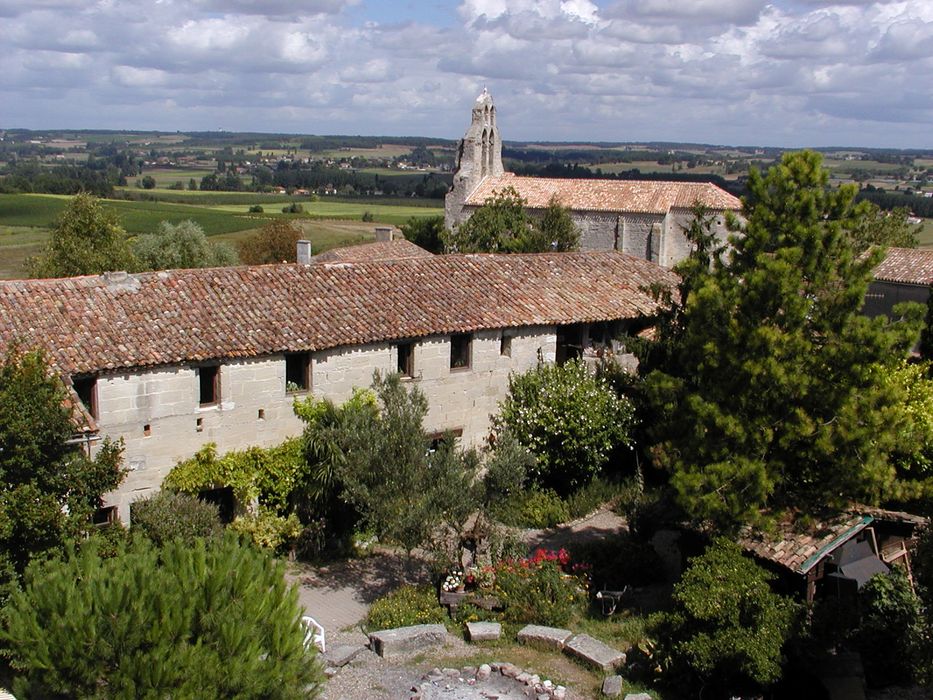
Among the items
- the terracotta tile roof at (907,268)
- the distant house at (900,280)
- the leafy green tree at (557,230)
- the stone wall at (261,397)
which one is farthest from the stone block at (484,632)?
the leafy green tree at (557,230)

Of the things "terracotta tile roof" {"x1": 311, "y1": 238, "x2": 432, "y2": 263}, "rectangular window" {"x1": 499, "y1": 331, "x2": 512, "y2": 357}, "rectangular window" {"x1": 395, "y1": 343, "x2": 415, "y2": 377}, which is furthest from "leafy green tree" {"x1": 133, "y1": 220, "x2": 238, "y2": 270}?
"rectangular window" {"x1": 499, "y1": 331, "x2": 512, "y2": 357}

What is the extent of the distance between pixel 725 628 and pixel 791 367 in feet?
15.8

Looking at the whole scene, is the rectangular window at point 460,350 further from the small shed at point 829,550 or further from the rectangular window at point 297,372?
the small shed at point 829,550

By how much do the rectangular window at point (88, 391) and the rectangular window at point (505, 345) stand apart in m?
10.5

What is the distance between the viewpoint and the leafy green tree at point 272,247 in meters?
59.6

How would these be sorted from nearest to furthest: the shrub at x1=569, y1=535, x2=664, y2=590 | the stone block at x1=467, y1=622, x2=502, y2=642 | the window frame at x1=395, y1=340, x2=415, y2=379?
the stone block at x1=467, y1=622, x2=502, y2=642, the shrub at x1=569, y1=535, x2=664, y2=590, the window frame at x1=395, y1=340, x2=415, y2=379

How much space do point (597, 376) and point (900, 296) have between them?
17660mm

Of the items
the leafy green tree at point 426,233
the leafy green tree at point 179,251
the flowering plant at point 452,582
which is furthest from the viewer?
the leafy green tree at point 426,233

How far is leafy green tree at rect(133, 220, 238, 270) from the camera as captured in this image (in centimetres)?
4662

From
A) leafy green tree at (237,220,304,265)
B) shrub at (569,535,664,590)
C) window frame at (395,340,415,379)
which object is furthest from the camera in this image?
leafy green tree at (237,220,304,265)

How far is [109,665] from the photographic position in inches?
440

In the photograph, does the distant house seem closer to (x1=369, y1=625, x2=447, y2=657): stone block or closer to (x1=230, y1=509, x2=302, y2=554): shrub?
(x1=230, y1=509, x2=302, y2=554): shrub

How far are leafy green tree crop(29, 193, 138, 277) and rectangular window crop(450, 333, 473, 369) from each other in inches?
776

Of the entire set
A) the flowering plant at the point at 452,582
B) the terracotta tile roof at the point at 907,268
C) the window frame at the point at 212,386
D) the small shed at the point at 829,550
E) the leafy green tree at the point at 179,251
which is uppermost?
the terracotta tile roof at the point at 907,268
